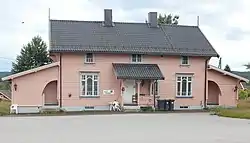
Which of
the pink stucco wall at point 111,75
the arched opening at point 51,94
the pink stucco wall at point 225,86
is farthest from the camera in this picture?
the pink stucco wall at point 225,86

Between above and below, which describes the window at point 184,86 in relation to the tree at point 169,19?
below

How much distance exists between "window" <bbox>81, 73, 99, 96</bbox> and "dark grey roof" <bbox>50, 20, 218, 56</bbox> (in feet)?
6.88

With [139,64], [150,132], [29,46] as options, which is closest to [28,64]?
[29,46]

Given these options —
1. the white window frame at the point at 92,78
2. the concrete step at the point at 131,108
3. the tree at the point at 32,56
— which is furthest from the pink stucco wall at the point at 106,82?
the tree at the point at 32,56

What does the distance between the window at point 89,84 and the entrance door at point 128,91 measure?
230cm

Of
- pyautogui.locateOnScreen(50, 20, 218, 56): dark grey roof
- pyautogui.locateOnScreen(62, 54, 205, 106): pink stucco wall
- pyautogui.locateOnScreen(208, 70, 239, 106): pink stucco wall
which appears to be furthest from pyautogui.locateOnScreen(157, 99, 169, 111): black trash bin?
pyautogui.locateOnScreen(208, 70, 239, 106): pink stucco wall

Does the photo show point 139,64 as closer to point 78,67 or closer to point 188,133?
point 78,67

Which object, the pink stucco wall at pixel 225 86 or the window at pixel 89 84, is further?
the pink stucco wall at pixel 225 86

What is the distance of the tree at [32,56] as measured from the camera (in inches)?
2295

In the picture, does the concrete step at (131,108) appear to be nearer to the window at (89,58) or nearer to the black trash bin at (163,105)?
the black trash bin at (163,105)

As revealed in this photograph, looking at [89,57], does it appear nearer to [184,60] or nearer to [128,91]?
[128,91]

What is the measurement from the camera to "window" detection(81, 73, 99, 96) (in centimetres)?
3897

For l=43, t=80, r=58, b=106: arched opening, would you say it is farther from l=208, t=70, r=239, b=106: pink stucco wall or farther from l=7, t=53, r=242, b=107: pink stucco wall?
l=208, t=70, r=239, b=106: pink stucco wall

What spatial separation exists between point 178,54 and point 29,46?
79.8ft
